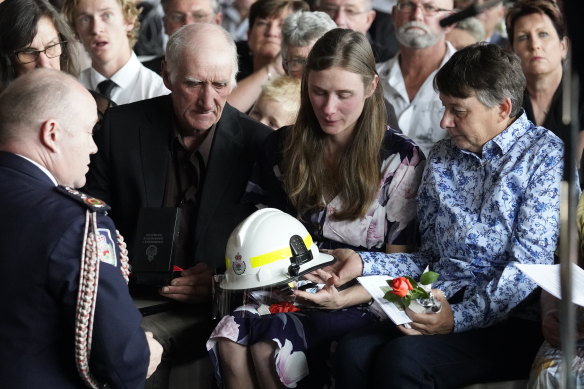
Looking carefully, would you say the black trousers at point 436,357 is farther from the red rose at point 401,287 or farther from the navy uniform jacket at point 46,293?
the navy uniform jacket at point 46,293

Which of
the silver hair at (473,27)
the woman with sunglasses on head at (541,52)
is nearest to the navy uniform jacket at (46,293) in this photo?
the woman with sunglasses on head at (541,52)

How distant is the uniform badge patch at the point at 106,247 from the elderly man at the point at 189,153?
128cm

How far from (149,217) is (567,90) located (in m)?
2.09

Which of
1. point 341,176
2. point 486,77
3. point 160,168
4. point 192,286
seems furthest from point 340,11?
point 192,286

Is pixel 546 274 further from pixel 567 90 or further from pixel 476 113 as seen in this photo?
pixel 567 90

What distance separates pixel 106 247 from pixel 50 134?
31 cm

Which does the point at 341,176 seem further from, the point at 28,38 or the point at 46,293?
the point at 28,38

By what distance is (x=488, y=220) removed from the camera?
9.98 feet

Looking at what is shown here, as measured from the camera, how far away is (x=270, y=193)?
355cm

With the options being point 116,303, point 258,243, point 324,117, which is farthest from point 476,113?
point 116,303

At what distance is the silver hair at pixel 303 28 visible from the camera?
4457 millimetres

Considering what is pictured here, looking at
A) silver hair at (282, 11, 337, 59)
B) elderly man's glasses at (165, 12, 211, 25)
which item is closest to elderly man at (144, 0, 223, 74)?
elderly man's glasses at (165, 12, 211, 25)

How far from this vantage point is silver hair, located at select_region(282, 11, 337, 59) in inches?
175

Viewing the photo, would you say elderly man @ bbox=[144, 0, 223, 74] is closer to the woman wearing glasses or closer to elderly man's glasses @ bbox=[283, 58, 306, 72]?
elderly man's glasses @ bbox=[283, 58, 306, 72]
